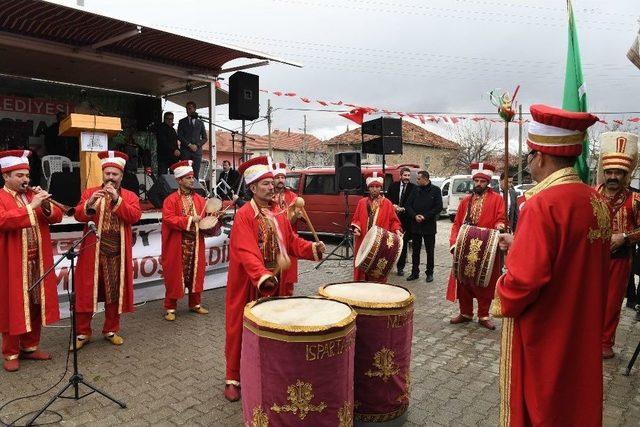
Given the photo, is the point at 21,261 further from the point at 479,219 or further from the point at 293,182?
the point at 293,182

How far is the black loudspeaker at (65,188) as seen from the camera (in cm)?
743

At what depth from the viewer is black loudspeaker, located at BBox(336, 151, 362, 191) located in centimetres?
1080

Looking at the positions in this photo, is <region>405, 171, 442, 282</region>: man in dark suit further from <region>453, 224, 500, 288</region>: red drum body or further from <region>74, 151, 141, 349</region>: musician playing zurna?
<region>74, 151, 141, 349</region>: musician playing zurna

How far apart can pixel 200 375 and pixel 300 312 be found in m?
2.02

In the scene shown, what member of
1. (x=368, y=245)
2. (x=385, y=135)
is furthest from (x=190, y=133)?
(x=368, y=245)

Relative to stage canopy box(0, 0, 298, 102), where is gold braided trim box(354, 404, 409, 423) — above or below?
below

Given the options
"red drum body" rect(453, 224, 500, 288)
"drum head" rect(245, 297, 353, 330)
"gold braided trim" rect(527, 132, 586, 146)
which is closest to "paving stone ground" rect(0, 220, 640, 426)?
"red drum body" rect(453, 224, 500, 288)

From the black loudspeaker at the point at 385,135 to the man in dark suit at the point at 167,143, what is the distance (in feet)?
13.6

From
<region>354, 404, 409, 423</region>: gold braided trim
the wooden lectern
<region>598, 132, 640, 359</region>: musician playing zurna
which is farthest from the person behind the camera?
the wooden lectern

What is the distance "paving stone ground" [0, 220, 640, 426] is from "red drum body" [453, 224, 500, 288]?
807mm

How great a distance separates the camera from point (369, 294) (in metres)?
3.54

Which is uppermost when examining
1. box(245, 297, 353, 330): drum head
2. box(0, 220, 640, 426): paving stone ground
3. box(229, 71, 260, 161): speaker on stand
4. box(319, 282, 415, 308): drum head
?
box(229, 71, 260, 161): speaker on stand

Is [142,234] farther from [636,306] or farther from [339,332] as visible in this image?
[636,306]

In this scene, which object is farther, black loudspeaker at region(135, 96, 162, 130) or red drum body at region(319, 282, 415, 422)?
black loudspeaker at region(135, 96, 162, 130)
